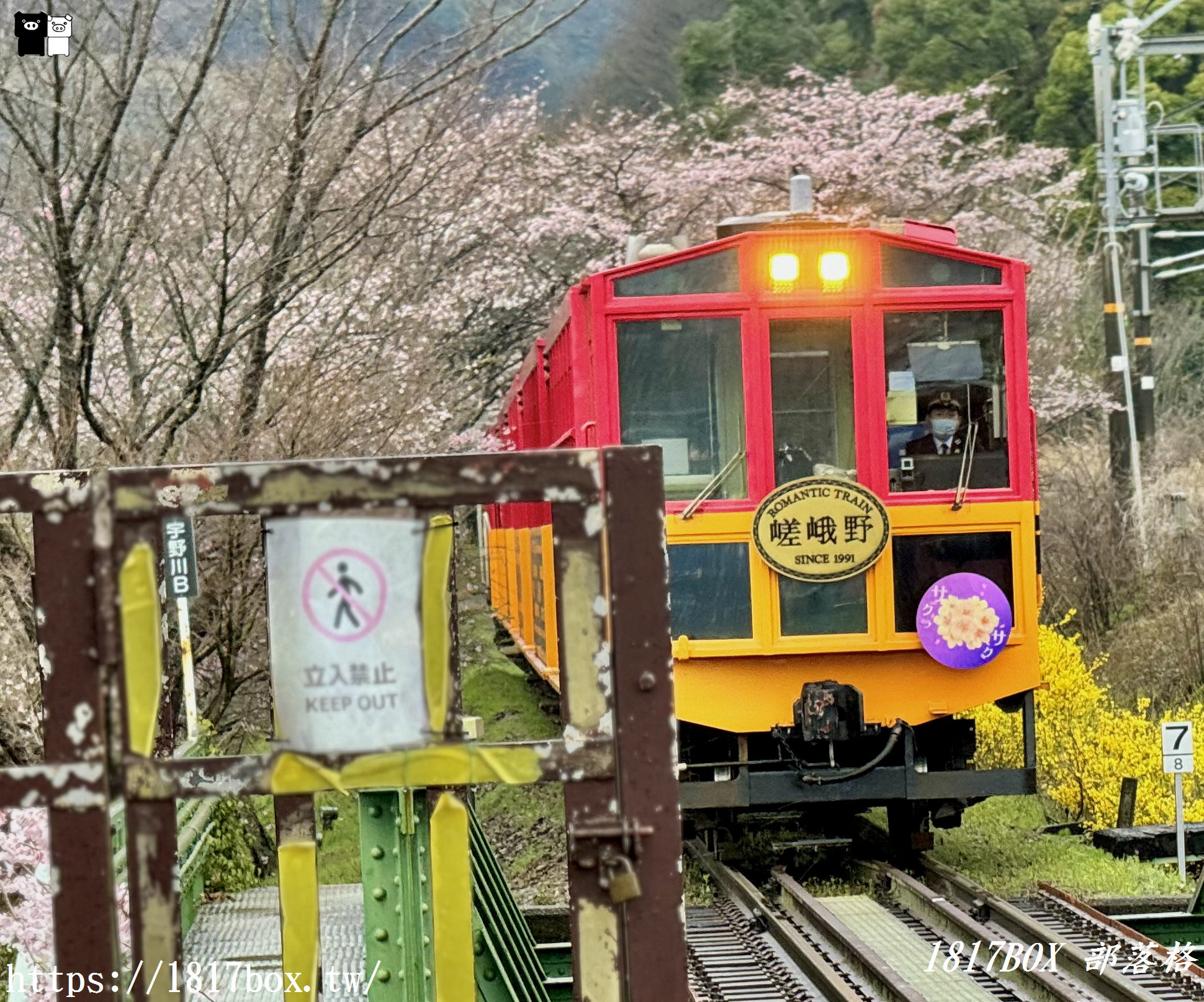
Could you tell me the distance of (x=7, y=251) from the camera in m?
10.5

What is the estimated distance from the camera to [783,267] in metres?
7.98

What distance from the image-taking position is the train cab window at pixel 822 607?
7.93 meters

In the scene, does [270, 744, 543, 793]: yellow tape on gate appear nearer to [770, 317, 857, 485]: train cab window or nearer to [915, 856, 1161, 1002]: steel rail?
[915, 856, 1161, 1002]: steel rail

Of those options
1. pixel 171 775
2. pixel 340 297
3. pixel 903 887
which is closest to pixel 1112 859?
pixel 903 887

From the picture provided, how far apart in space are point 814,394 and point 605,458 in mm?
5615

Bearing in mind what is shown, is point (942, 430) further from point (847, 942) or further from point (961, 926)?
point (847, 942)

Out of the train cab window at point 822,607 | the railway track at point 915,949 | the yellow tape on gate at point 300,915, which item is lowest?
the railway track at point 915,949

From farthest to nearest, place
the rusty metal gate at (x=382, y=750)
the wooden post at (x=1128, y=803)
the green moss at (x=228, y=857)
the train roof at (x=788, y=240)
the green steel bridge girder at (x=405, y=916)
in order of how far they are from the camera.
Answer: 1. the wooden post at (x=1128, y=803)
2. the green moss at (x=228, y=857)
3. the train roof at (x=788, y=240)
4. the green steel bridge girder at (x=405, y=916)
5. the rusty metal gate at (x=382, y=750)

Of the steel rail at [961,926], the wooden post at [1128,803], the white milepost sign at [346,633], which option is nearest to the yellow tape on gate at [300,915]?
the white milepost sign at [346,633]

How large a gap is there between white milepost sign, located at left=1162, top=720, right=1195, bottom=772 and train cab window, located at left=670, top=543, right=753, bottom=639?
2.09 m

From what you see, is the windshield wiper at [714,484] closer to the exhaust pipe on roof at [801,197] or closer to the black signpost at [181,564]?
the exhaust pipe on roof at [801,197]

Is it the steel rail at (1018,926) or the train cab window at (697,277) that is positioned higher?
the train cab window at (697,277)

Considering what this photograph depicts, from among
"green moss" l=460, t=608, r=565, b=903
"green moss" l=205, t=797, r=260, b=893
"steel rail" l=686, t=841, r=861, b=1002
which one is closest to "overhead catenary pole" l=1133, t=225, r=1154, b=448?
Result: "green moss" l=460, t=608, r=565, b=903

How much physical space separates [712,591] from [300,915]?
5.29 meters
